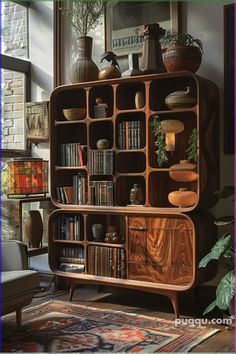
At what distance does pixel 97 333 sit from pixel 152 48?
88.7 inches

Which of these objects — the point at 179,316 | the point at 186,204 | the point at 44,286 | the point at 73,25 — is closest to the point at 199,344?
the point at 179,316

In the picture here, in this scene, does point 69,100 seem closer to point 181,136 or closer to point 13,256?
point 181,136

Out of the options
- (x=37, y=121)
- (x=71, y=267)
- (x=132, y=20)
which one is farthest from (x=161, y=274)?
(x=132, y=20)

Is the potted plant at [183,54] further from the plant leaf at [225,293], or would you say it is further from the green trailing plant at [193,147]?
the plant leaf at [225,293]

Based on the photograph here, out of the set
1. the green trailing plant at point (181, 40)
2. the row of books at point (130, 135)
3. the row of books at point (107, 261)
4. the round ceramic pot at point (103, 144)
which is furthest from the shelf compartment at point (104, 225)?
the green trailing plant at point (181, 40)

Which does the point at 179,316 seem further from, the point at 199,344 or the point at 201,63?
the point at 201,63

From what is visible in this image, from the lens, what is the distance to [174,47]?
3682 millimetres

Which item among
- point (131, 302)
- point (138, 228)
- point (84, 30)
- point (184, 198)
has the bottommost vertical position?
point (131, 302)

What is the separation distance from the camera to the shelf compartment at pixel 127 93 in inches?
159

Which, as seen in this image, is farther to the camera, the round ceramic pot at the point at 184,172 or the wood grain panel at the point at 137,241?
the wood grain panel at the point at 137,241

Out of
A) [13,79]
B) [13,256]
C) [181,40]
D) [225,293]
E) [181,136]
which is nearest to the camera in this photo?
[225,293]

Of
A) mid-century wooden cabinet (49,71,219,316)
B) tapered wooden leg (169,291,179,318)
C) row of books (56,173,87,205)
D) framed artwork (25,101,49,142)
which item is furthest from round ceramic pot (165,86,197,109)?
framed artwork (25,101,49,142)

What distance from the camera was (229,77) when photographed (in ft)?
12.7

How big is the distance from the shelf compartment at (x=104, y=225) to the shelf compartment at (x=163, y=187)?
0.43 metres
